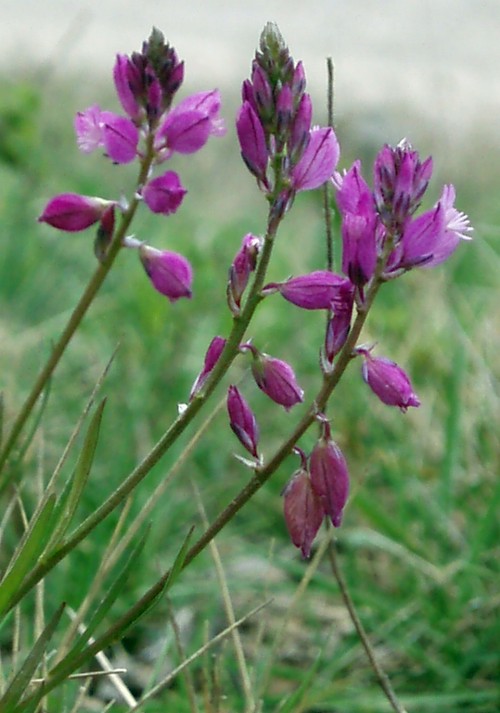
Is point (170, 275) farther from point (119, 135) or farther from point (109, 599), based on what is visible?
point (109, 599)

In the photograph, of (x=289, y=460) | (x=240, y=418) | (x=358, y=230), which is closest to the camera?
(x=358, y=230)

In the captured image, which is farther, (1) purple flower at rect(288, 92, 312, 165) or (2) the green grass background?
(2) the green grass background

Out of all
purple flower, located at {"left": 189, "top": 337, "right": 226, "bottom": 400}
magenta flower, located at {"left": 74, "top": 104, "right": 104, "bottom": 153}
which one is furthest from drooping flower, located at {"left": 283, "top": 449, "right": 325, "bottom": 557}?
magenta flower, located at {"left": 74, "top": 104, "right": 104, "bottom": 153}

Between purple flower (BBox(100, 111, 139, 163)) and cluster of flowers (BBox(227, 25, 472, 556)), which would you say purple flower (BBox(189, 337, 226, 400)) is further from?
purple flower (BBox(100, 111, 139, 163))

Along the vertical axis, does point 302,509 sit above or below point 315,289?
below

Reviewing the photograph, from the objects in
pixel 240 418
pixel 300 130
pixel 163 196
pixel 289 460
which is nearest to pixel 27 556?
pixel 240 418

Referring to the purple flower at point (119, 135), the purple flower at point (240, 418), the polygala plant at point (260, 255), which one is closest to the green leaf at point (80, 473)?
the polygala plant at point (260, 255)

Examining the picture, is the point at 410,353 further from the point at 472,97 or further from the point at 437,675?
the point at 472,97
